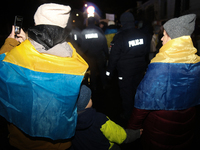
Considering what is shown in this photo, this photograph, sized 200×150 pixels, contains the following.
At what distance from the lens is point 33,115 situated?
1097 millimetres

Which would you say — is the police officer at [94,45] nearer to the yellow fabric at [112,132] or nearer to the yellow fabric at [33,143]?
the yellow fabric at [112,132]

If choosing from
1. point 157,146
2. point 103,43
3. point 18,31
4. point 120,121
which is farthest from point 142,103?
point 103,43

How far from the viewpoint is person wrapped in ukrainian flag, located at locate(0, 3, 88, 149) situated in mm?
1078

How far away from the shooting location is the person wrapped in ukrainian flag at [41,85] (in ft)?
3.54

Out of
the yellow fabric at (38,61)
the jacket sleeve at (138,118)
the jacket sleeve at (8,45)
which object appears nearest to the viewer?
the yellow fabric at (38,61)

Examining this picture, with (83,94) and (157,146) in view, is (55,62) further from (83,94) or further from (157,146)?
(157,146)

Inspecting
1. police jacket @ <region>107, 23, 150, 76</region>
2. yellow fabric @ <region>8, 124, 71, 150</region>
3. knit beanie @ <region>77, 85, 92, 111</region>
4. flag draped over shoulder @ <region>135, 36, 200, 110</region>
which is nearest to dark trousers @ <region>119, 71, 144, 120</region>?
police jacket @ <region>107, 23, 150, 76</region>

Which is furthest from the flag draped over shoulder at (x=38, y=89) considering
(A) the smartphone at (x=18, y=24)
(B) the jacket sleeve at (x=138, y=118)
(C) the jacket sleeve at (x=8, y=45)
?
(B) the jacket sleeve at (x=138, y=118)

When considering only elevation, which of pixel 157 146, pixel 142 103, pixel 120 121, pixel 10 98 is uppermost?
pixel 10 98

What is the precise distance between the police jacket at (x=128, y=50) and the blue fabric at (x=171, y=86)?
5.26ft

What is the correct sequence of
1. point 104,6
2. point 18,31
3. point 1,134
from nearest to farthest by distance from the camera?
point 18,31
point 1,134
point 104,6

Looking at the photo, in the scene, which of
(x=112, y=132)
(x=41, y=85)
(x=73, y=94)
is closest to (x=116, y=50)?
(x=112, y=132)

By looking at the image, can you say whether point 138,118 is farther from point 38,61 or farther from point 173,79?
point 38,61

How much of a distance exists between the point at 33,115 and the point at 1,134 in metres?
2.77
